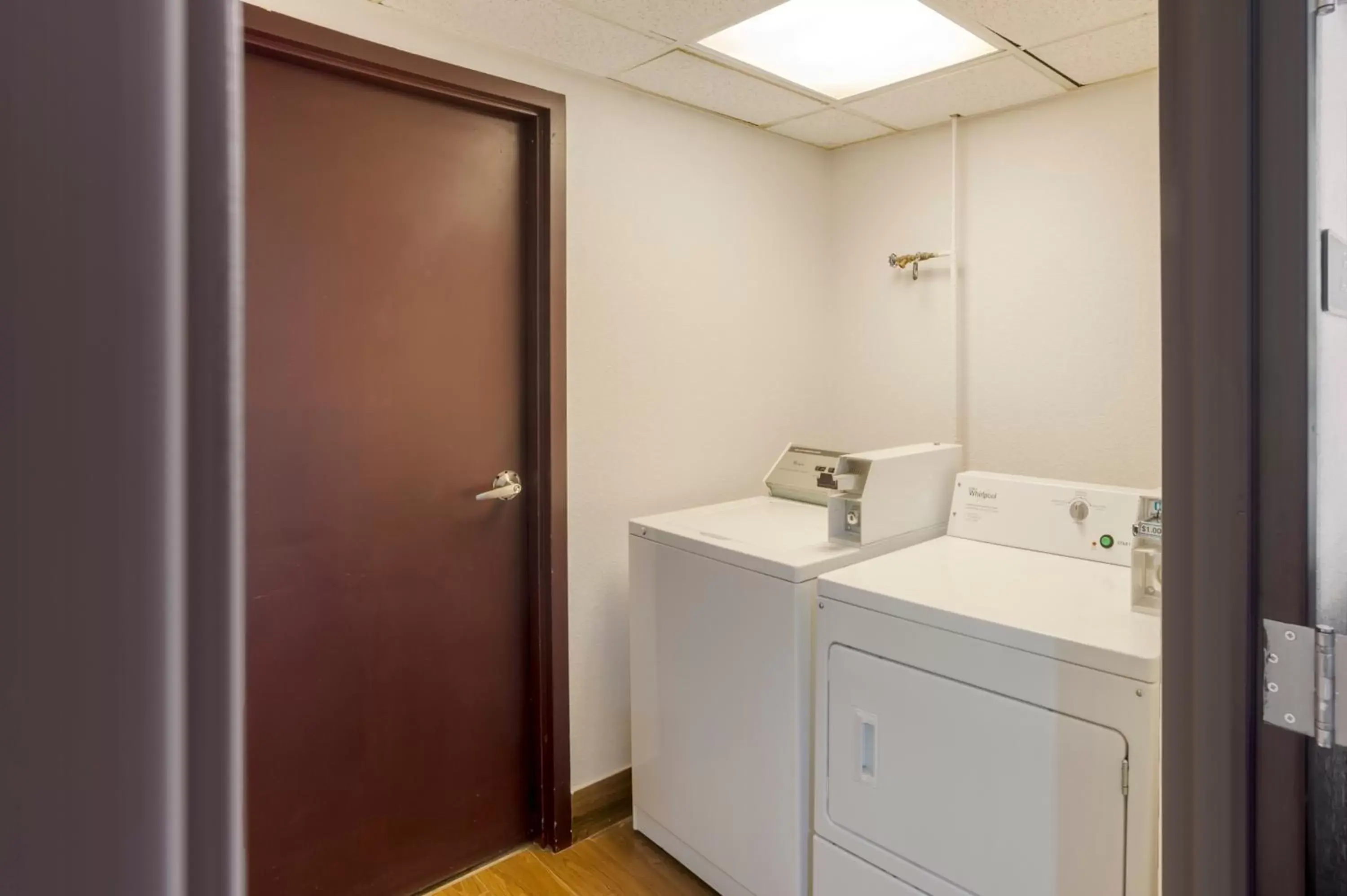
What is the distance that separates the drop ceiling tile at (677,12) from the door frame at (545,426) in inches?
14.0

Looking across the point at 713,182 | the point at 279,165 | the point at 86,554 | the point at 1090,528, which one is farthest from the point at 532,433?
the point at 86,554

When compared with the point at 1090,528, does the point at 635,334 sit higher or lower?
higher

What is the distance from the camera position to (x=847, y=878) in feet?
5.81

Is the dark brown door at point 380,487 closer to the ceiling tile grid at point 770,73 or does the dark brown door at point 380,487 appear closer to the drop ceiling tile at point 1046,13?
the ceiling tile grid at point 770,73

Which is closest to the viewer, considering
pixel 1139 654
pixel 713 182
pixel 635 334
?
pixel 1139 654

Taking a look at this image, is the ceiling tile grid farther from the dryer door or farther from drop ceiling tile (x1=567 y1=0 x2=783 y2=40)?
the dryer door

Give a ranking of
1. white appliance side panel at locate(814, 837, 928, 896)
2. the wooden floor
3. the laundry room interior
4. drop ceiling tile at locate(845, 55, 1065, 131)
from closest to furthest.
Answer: the laundry room interior, white appliance side panel at locate(814, 837, 928, 896), the wooden floor, drop ceiling tile at locate(845, 55, 1065, 131)

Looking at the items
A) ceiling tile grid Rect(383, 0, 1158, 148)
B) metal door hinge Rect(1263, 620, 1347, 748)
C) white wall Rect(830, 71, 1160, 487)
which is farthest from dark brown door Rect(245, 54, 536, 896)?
metal door hinge Rect(1263, 620, 1347, 748)

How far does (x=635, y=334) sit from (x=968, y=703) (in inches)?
56.4

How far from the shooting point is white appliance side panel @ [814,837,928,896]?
167 centimetres

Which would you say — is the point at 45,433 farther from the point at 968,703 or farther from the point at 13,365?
the point at 968,703

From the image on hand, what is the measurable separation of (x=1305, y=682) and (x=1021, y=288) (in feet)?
6.56

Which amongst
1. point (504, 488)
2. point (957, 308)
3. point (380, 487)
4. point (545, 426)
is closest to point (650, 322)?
point (545, 426)

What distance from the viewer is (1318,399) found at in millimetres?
781
